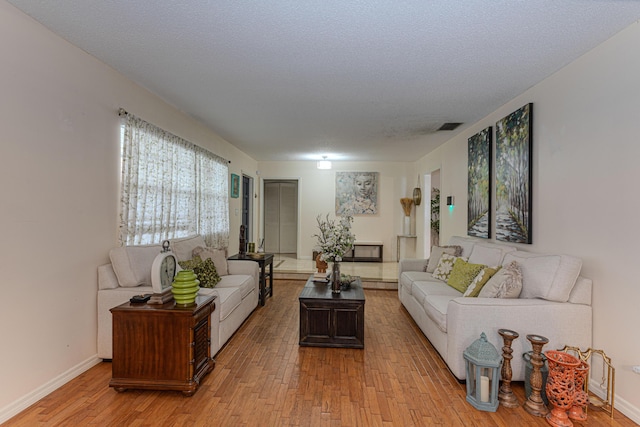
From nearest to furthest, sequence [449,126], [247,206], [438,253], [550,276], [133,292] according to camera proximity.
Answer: [550,276] → [133,292] → [438,253] → [449,126] → [247,206]

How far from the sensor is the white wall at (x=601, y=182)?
2.24m

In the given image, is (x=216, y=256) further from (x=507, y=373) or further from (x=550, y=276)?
(x=550, y=276)

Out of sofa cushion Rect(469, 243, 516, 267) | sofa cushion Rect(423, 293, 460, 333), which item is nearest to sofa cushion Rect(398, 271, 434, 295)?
sofa cushion Rect(469, 243, 516, 267)

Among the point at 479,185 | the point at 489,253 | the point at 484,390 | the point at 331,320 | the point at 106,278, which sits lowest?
the point at 484,390

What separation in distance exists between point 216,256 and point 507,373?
321 cm

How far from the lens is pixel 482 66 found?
2.85 m

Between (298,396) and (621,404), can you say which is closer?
(621,404)

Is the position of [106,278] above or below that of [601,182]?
below

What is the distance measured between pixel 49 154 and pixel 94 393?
1757 mm

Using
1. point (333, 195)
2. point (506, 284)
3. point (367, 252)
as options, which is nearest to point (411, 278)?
point (506, 284)

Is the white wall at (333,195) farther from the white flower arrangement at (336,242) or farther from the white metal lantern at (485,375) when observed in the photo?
the white metal lantern at (485,375)

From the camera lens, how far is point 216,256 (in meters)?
4.15

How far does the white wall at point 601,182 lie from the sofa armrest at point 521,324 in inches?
5.4

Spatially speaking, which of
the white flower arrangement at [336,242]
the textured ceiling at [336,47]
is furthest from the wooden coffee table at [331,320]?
the textured ceiling at [336,47]
